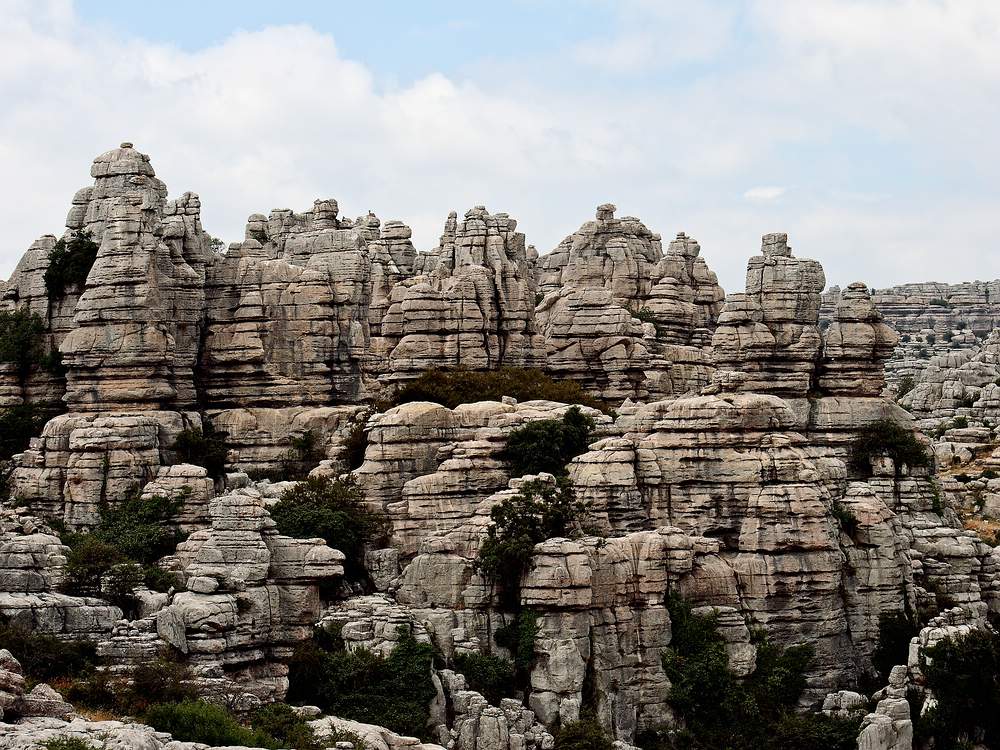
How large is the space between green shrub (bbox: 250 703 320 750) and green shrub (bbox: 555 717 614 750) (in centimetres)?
583

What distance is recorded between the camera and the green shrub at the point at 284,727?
1871 inches

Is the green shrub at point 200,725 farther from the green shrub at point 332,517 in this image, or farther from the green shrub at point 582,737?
the green shrub at point 332,517

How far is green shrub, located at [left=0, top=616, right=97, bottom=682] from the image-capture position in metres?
48.2

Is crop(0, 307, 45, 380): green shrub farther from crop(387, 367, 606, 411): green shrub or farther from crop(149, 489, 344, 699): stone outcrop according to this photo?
crop(149, 489, 344, 699): stone outcrop

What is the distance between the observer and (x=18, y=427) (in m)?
67.5

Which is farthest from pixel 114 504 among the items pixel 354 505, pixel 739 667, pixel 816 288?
pixel 816 288

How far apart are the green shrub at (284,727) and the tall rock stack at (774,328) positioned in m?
24.1

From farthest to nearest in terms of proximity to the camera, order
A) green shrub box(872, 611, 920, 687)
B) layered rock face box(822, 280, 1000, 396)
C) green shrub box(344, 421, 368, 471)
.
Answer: layered rock face box(822, 280, 1000, 396), green shrub box(344, 421, 368, 471), green shrub box(872, 611, 920, 687)

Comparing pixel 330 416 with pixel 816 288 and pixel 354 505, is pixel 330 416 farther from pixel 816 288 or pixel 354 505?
pixel 816 288

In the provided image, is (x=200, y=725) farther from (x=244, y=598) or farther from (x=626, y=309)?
(x=626, y=309)

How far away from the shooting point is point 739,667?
5569cm

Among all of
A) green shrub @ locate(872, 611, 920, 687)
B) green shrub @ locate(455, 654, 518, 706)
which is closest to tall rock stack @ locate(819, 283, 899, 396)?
green shrub @ locate(872, 611, 920, 687)

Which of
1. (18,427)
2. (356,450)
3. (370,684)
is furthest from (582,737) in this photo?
(18,427)

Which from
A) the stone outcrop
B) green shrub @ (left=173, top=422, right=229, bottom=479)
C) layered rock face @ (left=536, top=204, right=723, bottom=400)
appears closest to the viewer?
the stone outcrop
